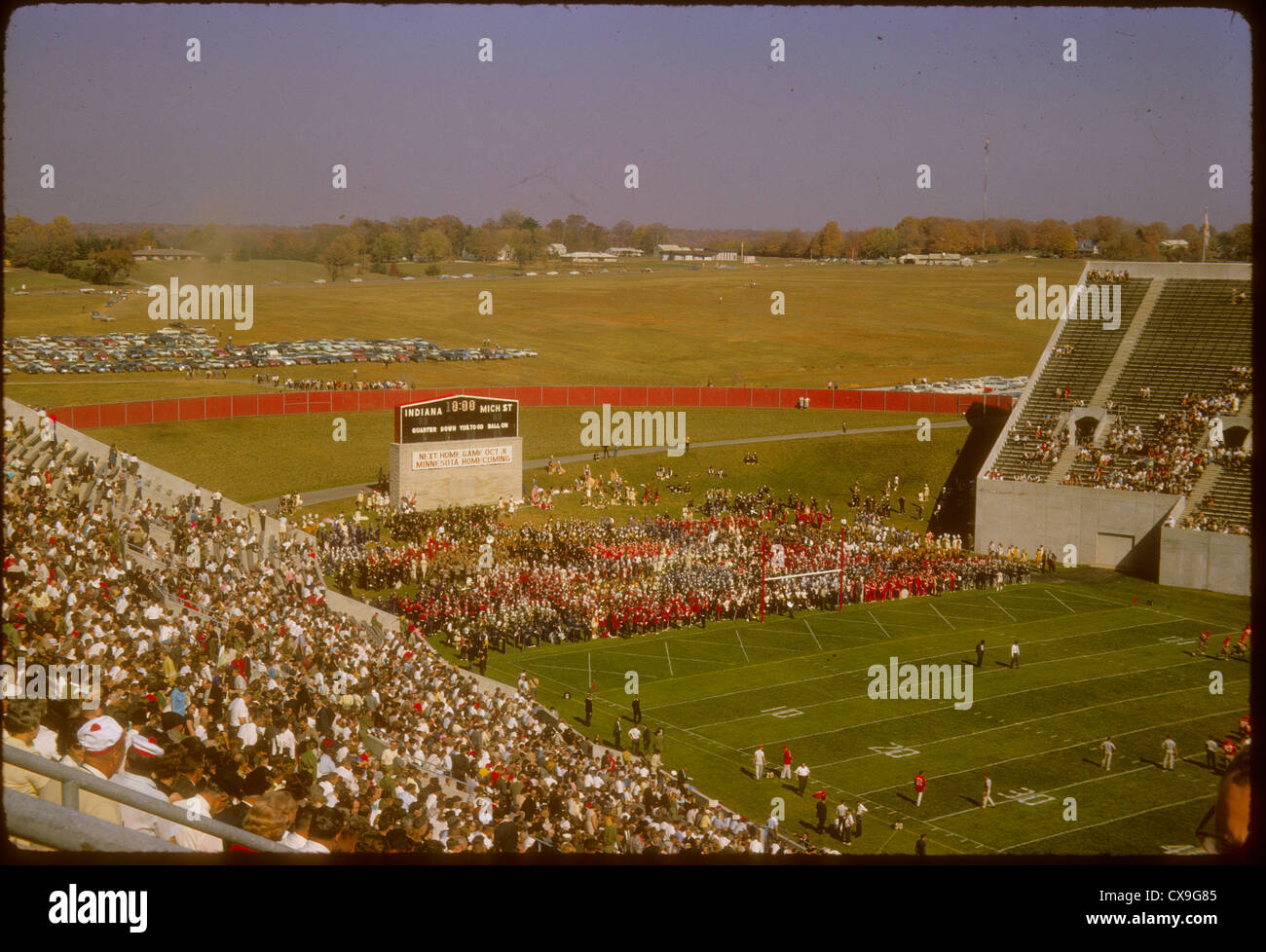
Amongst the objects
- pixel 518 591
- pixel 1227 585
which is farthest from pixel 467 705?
pixel 1227 585

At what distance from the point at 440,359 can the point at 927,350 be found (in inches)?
1236

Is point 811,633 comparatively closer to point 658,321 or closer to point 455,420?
point 455,420

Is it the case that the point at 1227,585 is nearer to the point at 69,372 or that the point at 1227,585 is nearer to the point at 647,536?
the point at 647,536

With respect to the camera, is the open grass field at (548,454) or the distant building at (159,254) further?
the distant building at (159,254)

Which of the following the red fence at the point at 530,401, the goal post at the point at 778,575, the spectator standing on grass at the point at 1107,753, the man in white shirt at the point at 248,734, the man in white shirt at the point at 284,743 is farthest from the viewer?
the red fence at the point at 530,401

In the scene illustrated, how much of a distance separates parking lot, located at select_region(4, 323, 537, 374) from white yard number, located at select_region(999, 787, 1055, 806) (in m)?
46.3

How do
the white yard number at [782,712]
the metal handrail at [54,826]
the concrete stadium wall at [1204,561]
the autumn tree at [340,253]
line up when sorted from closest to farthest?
1. the metal handrail at [54,826]
2. the white yard number at [782,712]
3. the concrete stadium wall at [1204,561]
4. the autumn tree at [340,253]

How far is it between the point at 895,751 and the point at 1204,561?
19.1 meters

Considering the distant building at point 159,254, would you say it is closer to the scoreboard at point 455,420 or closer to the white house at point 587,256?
the scoreboard at point 455,420

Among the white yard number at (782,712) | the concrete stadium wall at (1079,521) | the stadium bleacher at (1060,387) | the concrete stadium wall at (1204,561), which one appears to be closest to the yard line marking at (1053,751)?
the white yard number at (782,712)

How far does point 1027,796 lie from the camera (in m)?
20.7

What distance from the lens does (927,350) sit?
7819 centimetres

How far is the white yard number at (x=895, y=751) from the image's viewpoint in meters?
22.8

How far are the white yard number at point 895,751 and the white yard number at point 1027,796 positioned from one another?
2309mm
